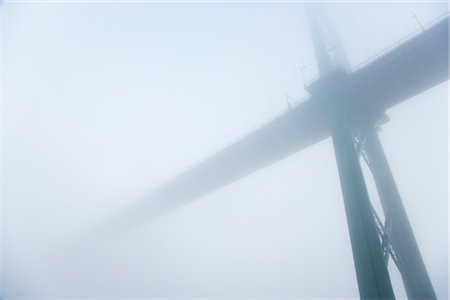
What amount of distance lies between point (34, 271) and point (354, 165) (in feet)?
113

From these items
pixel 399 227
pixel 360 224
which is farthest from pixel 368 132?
pixel 360 224

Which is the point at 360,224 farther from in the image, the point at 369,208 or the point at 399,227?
the point at 399,227

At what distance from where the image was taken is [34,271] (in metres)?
30.9

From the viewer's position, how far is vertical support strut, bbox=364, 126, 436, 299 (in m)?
8.26

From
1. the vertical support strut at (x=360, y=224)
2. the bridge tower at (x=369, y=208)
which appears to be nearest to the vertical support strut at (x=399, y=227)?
the bridge tower at (x=369, y=208)

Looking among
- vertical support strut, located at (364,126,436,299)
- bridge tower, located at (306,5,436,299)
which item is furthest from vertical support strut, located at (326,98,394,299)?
vertical support strut, located at (364,126,436,299)

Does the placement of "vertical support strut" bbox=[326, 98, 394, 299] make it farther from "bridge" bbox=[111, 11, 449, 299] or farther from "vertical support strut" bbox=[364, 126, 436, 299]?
"vertical support strut" bbox=[364, 126, 436, 299]

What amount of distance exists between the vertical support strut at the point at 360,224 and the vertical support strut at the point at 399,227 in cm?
190

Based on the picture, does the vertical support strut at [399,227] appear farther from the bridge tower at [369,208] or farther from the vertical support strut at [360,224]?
Answer: the vertical support strut at [360,224]

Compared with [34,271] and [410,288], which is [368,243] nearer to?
[410,288]

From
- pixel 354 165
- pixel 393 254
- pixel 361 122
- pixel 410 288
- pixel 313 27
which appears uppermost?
pixel 313 27

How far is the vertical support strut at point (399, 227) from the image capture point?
8.26 metres

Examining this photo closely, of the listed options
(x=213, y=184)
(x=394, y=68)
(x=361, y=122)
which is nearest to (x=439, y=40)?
(x=394, y=68)

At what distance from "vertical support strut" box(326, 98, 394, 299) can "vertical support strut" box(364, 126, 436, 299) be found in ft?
6.23
